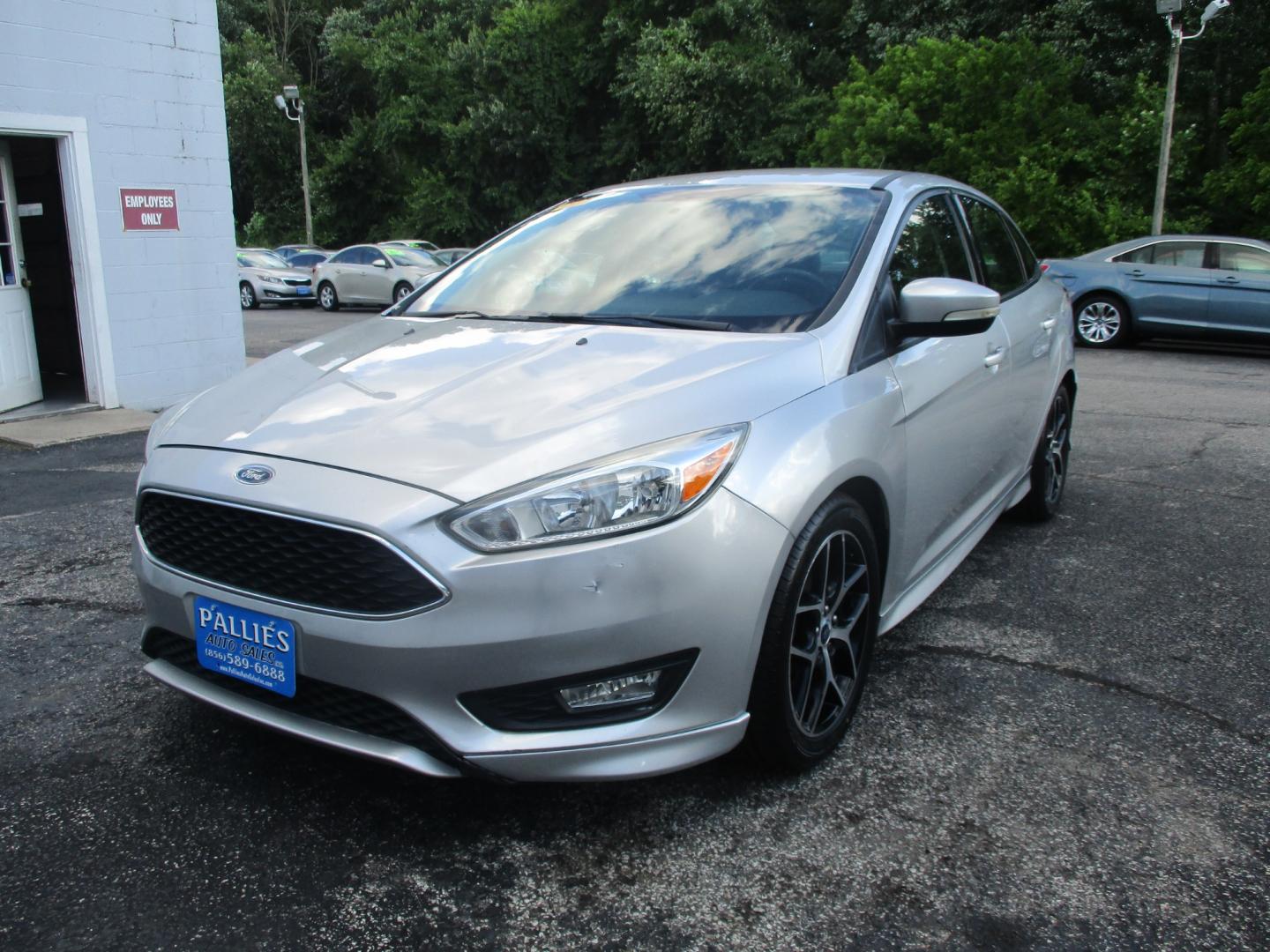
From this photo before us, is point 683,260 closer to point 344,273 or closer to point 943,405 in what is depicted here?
point 943,405

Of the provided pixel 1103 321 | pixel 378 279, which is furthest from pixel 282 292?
pixel 1103 321

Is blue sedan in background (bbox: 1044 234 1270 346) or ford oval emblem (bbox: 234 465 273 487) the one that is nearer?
ford oval emblem (bbox: 234 465 273 487)

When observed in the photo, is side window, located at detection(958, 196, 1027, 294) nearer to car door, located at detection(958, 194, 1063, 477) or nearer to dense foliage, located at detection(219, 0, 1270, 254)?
car door, located at detection(958, 194, 1063, 477)

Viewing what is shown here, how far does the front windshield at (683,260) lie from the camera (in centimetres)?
307

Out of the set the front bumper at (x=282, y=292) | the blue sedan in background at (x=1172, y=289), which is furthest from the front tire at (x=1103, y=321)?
the front bumper at (x=282, y=292)

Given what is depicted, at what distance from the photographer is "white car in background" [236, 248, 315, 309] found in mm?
22719

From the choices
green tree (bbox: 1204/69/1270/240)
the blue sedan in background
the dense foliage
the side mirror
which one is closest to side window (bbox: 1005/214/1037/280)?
the side mirror

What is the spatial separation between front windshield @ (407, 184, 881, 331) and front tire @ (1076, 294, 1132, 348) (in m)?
11.0

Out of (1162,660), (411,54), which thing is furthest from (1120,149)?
(411,54)

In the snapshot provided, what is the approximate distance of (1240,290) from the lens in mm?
12305

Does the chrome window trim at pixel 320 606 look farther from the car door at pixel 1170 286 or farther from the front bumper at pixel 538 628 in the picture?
the car door at pixel 1170 286

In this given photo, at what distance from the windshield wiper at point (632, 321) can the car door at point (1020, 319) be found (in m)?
1.63

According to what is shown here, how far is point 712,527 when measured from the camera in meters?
2.22

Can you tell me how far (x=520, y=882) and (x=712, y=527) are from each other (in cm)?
87
